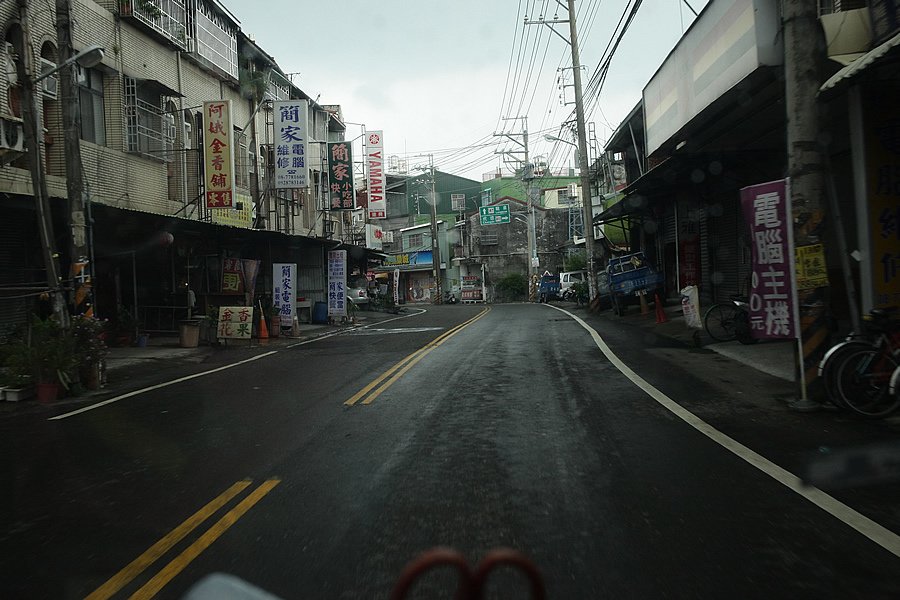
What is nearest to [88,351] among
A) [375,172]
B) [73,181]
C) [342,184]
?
[73,181]

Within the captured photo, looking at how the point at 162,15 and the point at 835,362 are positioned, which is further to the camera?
the point at 162,15

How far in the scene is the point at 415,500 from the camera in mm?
5109

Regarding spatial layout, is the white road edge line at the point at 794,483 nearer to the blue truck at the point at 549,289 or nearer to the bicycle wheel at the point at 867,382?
the bicycle wheel at the point at 867,382

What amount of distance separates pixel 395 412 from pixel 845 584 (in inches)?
220

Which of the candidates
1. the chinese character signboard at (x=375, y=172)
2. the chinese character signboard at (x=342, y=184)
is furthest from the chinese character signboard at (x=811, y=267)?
the chinese character signboard at (x=375, y=172)

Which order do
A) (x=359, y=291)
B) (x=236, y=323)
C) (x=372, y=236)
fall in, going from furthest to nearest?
1. (x=372, y=236)
2. (x=359, y=291)
3. (x=236, y=323)

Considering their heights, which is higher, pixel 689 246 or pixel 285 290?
pixel 689 246

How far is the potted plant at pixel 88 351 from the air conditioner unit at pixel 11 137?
13.1ft

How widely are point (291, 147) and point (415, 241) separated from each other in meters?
46.4

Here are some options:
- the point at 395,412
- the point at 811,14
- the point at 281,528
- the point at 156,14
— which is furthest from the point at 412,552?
Result: the point at 156,14

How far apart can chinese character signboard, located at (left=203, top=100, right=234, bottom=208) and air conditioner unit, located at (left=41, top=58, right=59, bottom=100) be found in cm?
470

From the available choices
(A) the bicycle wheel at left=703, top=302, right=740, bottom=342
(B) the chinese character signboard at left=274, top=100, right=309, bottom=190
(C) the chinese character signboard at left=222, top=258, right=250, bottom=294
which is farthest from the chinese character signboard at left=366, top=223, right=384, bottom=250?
(A) the bicycle wheel at left=703, top=302, right=740, bottom=342

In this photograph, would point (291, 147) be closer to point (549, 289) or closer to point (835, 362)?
point (835, 362)

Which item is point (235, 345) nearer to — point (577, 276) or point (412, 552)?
point (412, 552)
